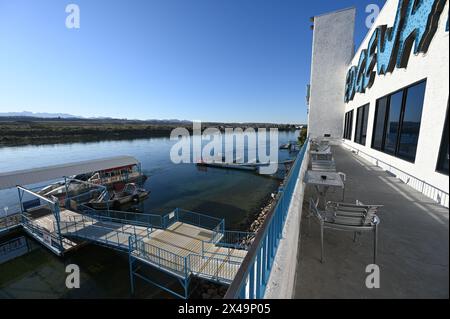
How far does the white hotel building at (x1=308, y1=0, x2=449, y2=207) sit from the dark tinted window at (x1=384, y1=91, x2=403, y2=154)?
0.03 meters

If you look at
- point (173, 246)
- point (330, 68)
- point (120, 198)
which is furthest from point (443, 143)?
point (120, 198)

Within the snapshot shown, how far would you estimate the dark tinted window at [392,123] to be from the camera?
16.5 feet

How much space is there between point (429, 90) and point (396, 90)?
12.7 feet

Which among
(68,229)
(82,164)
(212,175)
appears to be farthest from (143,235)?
(212,175)

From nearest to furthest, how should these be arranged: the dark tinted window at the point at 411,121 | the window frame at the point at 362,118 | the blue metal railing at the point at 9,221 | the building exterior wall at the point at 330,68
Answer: the dark tinted window at the point at 411,121 < the window frame at the point at 362,118 < the blue metal railing at the point at 9,221 < the building exterior wall at the point at 330,68

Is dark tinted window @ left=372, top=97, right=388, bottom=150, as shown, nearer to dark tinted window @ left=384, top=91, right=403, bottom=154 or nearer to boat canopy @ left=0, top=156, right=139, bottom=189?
dark tinted window @ left=384, top=91, right=403, bottom=154

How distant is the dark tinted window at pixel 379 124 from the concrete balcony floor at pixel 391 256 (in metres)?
4.02

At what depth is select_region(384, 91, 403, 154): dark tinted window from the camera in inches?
198

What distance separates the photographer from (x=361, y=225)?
2.37m

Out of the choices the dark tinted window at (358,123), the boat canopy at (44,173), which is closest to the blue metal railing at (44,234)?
the boat canopy at (44,173)

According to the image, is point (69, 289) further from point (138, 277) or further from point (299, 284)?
point (299, 284)

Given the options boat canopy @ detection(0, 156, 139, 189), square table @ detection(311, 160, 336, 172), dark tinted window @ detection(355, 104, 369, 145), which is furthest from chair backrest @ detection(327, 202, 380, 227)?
boat canopy @ detection(0, 156, 139, 189)

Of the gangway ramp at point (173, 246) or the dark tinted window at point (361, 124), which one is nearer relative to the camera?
the gangway ramp at point (173, 246)

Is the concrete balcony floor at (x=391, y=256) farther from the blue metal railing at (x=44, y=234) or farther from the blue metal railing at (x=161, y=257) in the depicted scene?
the blue metal railing at (x=44, y=234)
